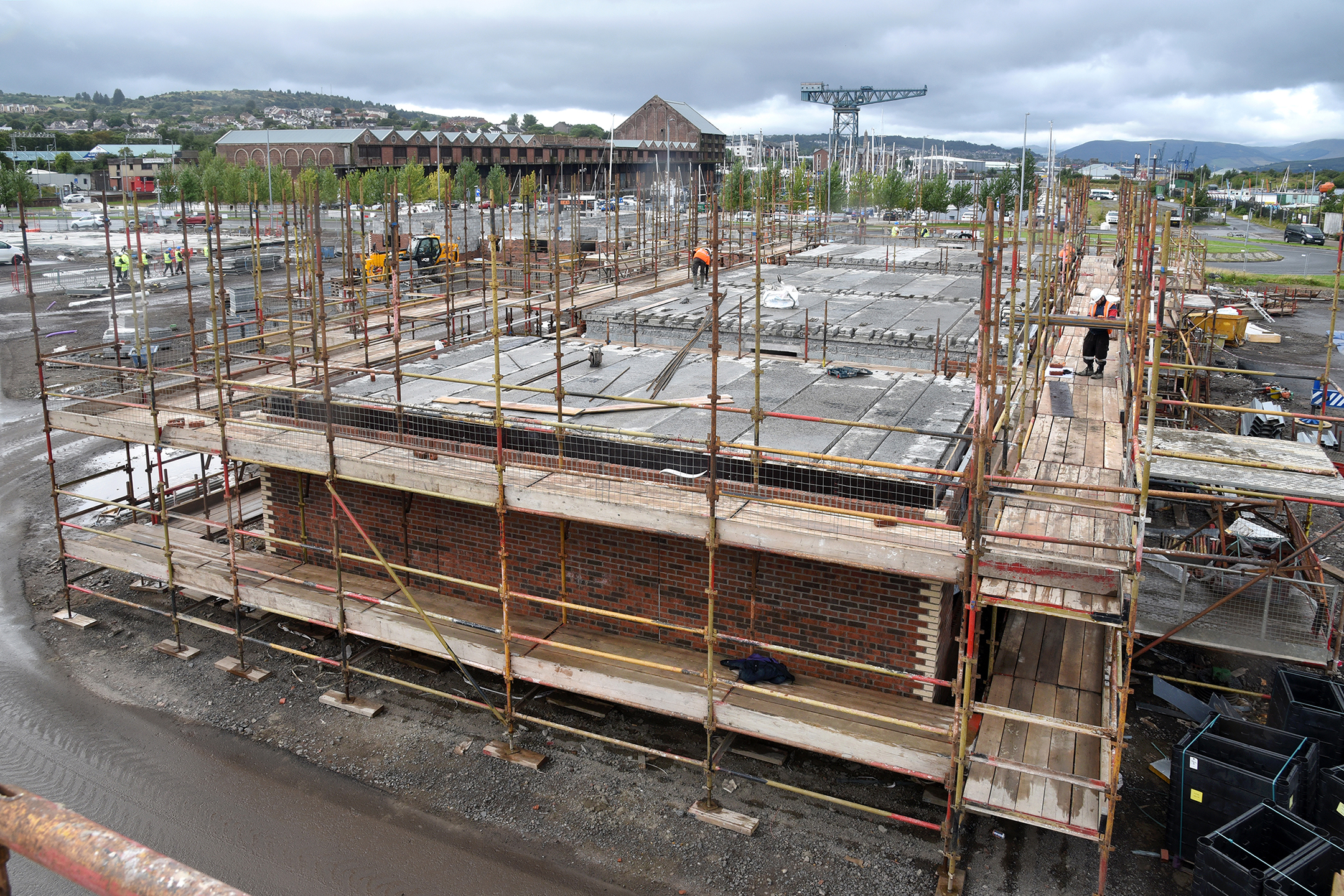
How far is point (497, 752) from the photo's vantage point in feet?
37.4

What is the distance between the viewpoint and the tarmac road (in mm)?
9492

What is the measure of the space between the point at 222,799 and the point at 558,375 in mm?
6112

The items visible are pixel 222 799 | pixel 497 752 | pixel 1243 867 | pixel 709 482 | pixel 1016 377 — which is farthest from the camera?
pixel 1016 377

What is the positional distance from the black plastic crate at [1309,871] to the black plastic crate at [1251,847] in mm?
48

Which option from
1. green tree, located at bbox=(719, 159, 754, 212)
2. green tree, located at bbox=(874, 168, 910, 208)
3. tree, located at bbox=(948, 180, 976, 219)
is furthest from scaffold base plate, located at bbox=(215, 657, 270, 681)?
tree, located at bbox=(948, 180, 976, 219)

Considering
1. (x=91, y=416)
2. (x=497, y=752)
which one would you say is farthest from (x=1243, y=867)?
(x=91, y=416)

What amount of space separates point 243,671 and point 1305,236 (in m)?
81.9

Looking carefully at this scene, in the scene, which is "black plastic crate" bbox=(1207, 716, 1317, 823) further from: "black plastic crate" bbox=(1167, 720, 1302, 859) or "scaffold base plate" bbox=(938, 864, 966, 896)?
"scaffold base plate" bbox=(938, 864, 966, 896)

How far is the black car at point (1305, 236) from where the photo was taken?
71.2 metres

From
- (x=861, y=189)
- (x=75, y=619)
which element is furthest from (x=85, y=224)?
(x=75, y=619)

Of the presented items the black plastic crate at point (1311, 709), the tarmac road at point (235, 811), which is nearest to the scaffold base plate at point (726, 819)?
the tarmac road at point (235, 811)

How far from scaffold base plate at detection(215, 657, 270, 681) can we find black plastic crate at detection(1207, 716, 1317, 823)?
11.8 meters

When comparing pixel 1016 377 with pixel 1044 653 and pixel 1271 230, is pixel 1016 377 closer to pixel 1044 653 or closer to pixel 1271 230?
pixel 1044 653

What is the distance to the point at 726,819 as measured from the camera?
10203 millimetres
